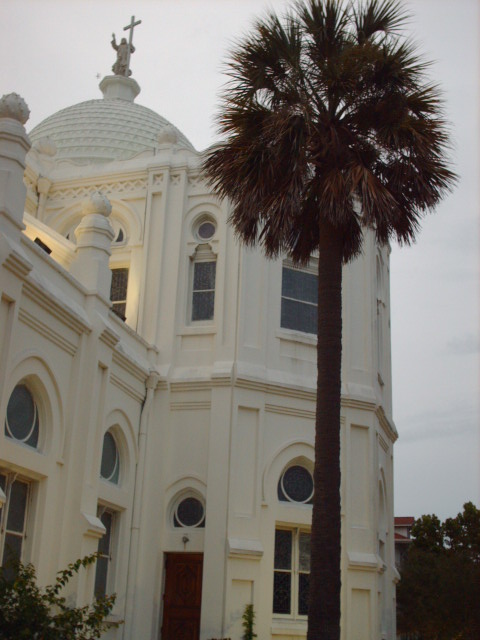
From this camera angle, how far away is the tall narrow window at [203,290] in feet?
70.1

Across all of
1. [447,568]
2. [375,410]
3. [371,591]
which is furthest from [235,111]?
[447,568]

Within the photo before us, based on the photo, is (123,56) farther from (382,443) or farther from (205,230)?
(382,443)

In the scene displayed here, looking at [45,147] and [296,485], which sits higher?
[45,147]

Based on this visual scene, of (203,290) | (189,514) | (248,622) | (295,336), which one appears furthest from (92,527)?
(203,290)

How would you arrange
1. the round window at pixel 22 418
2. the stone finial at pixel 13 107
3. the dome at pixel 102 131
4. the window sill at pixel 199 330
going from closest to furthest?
the stone finial at pixel 13 107, the round window at pixel 22 418, the window sill at pixel 199 330, the dome at pixel 102 131

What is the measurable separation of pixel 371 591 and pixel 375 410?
169 inches

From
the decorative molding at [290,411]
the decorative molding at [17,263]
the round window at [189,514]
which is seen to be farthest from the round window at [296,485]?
the decorative molding at [17,263]

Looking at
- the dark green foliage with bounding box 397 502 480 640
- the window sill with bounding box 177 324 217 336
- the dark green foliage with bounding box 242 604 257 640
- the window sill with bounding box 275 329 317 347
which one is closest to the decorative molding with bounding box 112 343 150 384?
the window sill with bounding box 177 324 217 336

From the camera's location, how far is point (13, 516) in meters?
14.5

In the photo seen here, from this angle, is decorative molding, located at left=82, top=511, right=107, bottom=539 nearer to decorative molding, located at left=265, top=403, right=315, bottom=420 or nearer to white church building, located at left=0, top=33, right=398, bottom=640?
white church building, located at left=0, top=33, right=398, bottom=640

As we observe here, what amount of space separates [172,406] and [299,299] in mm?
4258

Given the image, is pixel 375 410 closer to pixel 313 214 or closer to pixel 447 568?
pixel 313 214

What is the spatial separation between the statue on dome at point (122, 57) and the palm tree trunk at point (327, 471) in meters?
19.1

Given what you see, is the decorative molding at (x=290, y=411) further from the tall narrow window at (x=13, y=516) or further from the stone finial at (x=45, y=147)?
the stone finial at (x=45, y=147)
